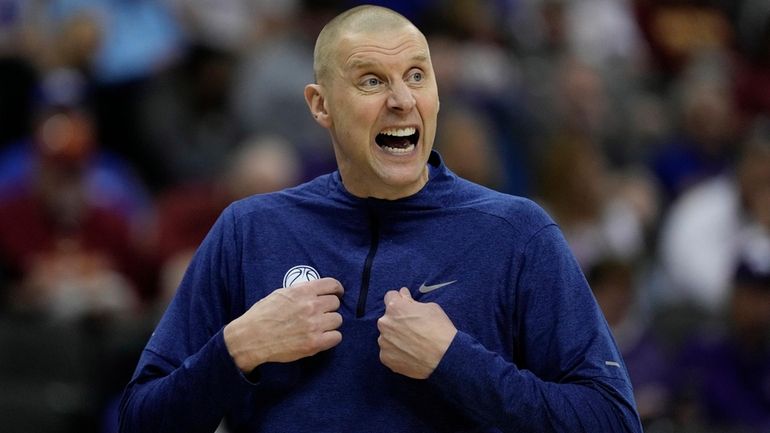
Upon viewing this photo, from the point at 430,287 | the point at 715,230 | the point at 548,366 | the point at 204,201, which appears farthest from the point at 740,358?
the point at 430,287

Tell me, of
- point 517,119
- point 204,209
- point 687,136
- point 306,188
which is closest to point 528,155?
point 517,119

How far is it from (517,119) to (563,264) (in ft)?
20.3

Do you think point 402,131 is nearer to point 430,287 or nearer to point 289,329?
point 430,287

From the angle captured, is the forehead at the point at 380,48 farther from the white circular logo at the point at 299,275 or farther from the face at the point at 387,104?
the white circular logo at the point at 299,275

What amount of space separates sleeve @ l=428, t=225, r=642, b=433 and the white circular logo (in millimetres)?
457

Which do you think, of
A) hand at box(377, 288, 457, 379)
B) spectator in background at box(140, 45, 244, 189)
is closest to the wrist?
hand at box(377, 288, 457, 379)

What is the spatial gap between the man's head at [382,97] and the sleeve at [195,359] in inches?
17.6

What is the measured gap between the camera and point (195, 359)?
376 cm

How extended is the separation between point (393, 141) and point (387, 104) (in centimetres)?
12

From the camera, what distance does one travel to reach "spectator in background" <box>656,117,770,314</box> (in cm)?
834

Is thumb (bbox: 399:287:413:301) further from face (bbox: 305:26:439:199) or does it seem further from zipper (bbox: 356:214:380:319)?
face (bbox: 305:26:439:199)

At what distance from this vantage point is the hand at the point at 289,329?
3.66 meters

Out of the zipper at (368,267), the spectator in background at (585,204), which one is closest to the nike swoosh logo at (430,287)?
the zipper at (368,267)

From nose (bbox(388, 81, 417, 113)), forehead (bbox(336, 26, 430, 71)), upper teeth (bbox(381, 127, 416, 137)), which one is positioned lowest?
upper teeth (bbox(381, 127, 416, 137))
